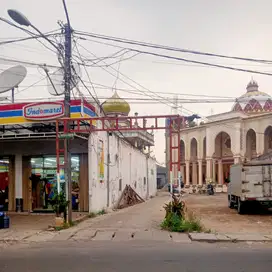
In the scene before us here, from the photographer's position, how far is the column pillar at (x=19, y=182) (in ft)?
65.7

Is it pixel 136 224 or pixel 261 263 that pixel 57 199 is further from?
pixel 261 263

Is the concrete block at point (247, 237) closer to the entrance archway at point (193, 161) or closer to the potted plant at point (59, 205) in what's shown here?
the potted plant at point (59, 205)

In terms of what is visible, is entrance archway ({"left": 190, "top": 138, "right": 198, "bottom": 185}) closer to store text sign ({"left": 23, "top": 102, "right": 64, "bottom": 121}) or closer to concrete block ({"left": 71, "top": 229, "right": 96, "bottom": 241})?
store text sign ({"left": 23, "top": 102, "right": 64, "bottom": 121})

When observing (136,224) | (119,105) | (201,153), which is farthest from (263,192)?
(201,153)

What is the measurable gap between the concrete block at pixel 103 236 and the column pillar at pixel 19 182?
823 centimetres

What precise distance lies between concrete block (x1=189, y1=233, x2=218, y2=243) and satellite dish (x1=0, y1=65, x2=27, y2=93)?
1083 centimetres

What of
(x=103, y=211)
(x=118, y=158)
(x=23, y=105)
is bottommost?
(x=103, y=211)

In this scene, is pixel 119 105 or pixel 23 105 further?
pixel 119 105

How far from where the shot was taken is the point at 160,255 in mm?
9016

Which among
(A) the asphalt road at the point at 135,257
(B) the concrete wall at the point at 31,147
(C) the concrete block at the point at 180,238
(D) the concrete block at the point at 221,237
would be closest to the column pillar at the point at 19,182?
(B) the concrete wall at the point at 31,147

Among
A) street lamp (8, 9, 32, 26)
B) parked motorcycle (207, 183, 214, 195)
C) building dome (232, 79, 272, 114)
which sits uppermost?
building dome (232, 79, 272, 114)

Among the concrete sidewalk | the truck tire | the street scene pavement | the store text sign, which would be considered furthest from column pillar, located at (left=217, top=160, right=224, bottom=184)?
the concrete sidewalk

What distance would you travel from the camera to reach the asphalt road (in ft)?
25.1

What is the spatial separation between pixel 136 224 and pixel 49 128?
242 inches
